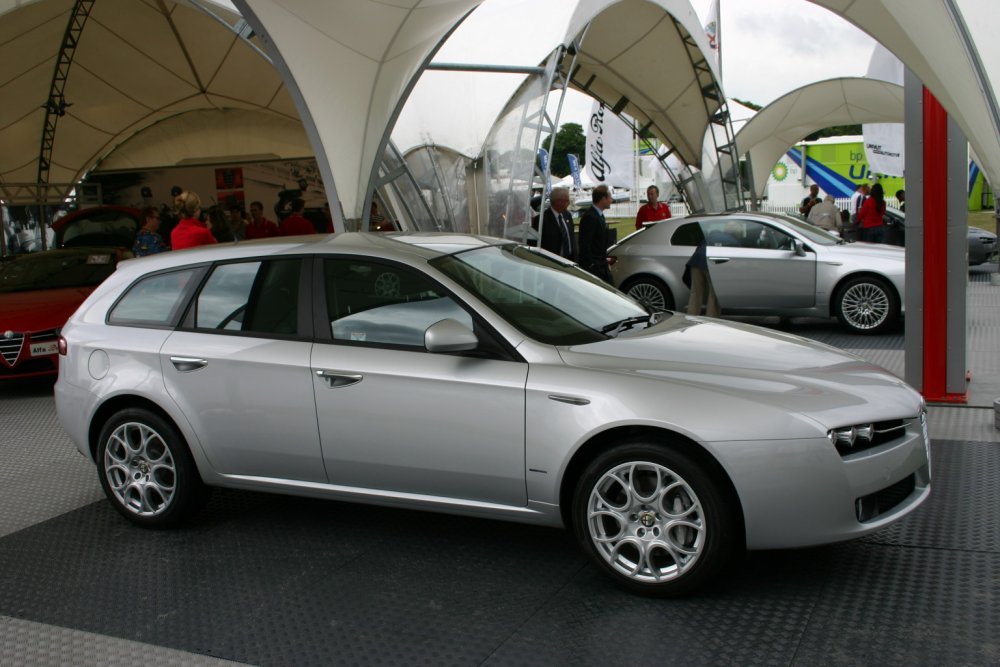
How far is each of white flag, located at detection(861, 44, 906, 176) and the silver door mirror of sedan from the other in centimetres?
2272

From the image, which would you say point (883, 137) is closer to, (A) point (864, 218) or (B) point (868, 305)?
(A) point (864, 218)

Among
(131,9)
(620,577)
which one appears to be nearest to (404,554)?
(620,577)

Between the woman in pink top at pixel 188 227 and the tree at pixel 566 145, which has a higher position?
the tree at pixel 566 145

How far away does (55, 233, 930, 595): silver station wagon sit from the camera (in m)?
3.78

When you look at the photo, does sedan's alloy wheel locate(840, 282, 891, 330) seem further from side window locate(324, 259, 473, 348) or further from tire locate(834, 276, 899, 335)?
side window locate(324, 259, 473, 348)

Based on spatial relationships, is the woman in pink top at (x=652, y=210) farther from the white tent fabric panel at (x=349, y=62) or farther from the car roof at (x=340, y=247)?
the car roof at (x=340, y=247)

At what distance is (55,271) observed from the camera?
432 inches

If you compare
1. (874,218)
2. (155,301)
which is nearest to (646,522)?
(155,301)

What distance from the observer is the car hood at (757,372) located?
3.82 m

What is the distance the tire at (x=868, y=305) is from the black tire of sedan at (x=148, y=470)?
27.8 feet

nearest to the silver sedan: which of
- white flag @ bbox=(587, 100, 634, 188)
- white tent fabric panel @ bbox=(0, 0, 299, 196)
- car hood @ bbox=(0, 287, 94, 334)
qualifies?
car hood @ bbox=(0, 287, 94, 334)

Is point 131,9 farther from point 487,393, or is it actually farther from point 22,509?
point 487,393

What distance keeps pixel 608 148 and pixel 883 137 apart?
7.90m

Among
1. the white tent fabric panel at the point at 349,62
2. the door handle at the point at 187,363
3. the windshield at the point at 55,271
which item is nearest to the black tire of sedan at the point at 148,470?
the door handle at the point at 187,363
